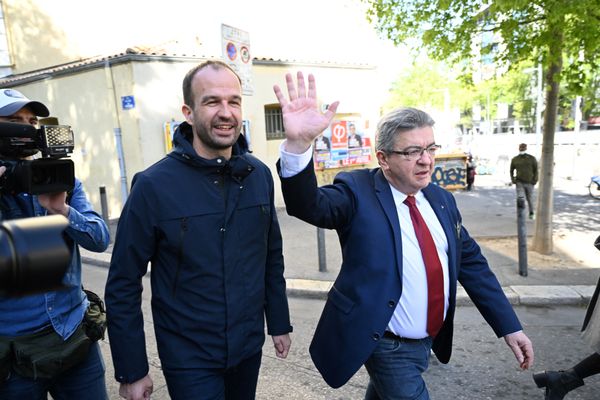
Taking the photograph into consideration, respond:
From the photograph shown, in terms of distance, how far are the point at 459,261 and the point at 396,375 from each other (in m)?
0.65

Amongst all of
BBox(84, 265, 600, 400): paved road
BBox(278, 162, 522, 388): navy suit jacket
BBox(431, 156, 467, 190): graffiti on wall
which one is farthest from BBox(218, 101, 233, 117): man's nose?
BBox(431, 156, 467, 190): graffiti on wall

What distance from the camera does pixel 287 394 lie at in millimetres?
3369

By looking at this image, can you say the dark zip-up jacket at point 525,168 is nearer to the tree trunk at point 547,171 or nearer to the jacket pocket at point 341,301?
the tree trunk at point 547,171

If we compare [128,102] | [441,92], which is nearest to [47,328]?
[128,102]

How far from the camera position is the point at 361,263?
214 cm

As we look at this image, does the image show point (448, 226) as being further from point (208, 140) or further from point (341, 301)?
point (208, 140)

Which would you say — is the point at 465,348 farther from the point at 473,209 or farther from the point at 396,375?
the point at 473,209

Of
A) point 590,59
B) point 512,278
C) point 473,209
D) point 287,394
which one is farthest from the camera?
point 473,209

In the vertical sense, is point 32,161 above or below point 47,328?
above

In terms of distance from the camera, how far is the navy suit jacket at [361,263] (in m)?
2.06

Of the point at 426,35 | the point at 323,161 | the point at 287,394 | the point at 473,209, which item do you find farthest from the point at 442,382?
the point at 323,161

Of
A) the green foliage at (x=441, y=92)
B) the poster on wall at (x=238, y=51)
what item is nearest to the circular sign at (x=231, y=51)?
the poster on wall at (x=238, y=51)

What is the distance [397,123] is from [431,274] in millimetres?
737

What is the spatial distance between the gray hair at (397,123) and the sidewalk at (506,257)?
3503mm
